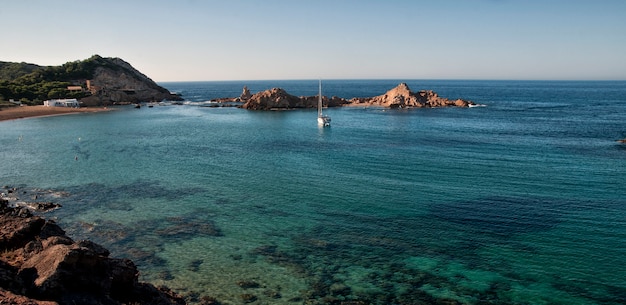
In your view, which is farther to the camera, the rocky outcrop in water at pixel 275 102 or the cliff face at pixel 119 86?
the cliff face at pixel 119 86

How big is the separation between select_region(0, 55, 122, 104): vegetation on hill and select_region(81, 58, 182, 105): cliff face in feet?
7.93

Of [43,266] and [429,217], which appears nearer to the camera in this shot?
[43,266]

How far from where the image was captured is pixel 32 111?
112625 mm

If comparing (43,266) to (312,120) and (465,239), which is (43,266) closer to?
(465,239)

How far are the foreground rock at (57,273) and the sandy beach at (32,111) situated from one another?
10271 cm

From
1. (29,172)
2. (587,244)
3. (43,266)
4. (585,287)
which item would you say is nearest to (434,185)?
(587,244)

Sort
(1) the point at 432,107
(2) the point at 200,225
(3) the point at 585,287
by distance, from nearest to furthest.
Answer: (3) the point at 585,287 → (2) the point at 200,225 → (1) the point at 432,107

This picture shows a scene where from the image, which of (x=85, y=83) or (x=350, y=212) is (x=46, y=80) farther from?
(x=350, y=212)

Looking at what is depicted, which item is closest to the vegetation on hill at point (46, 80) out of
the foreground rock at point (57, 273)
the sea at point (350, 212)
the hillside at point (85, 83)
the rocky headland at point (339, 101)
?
the hillside at point (85, 83)

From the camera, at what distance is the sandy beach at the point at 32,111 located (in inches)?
4122

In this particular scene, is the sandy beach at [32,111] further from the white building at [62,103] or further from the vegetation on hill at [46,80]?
the vegetation on hill at [46,80]

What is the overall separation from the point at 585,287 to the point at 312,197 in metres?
Answer: 21.7

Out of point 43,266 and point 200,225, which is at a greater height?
point 43,266

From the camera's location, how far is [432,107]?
136 meters
